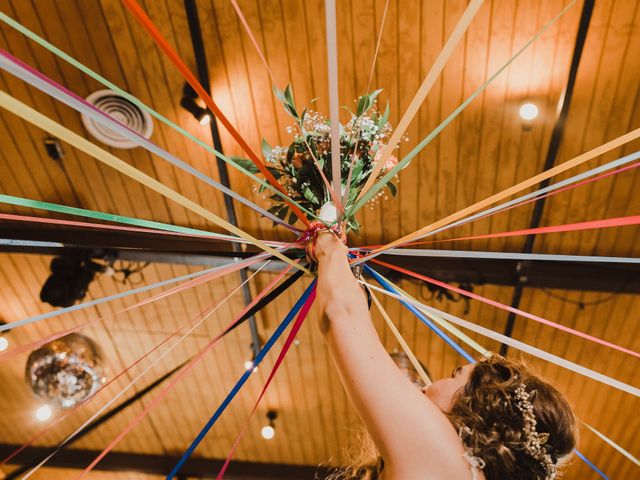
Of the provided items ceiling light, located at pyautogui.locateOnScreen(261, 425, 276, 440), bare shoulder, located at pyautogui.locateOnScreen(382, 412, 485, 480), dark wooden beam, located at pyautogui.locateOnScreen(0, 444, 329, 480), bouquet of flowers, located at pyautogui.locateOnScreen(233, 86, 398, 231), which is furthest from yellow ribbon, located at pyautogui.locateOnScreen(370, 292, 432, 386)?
dark wooden beam, located at pyautogui.locateOnScreen(0, 444, 329, 480)

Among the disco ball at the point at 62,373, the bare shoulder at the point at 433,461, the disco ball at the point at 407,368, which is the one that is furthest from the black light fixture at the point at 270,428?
the bare shoulder at the point at 433,461

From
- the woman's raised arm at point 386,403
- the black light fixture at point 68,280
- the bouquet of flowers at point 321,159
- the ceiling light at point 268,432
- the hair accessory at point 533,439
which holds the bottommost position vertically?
the ceiling light at point 268,432

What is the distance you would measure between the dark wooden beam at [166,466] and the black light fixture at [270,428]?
62 centimetres

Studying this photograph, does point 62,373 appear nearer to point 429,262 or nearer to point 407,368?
point 407,368

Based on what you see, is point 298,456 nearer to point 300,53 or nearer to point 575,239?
point 575,239

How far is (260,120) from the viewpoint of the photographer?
12.8 ft

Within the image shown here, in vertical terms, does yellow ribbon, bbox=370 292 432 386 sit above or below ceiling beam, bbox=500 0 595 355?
below

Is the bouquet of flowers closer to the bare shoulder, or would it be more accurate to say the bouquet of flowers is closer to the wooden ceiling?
the bare shoulder

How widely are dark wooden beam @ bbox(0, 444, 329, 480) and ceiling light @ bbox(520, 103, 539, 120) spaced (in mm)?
4907

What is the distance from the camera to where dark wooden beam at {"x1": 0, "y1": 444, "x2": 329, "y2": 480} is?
603 cm

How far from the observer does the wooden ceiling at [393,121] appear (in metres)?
3.46

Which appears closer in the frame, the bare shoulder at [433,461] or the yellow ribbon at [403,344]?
the bare shoulder at [433,461]

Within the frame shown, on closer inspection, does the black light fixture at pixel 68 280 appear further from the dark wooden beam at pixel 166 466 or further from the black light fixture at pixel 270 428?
the dark wooden beam at pixel 166 466

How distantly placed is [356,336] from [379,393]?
0.37 ft
